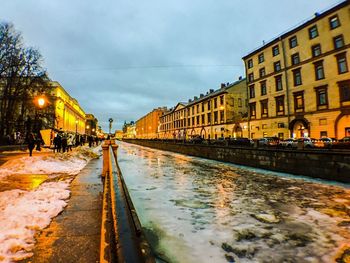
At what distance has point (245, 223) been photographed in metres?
5.21

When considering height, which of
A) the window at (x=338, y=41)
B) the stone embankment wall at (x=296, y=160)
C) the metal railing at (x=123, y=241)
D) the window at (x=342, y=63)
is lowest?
the stone embankment wall at (x=296, y=160)

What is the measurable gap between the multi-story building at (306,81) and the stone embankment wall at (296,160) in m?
13.9

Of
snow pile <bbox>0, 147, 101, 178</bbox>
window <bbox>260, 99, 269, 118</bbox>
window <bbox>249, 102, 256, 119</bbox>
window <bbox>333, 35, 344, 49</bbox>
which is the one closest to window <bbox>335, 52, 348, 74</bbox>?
window <bbox>333, 35, 344, 49</bbox>

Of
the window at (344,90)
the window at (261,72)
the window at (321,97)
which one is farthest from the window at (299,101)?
the window at (261,72)

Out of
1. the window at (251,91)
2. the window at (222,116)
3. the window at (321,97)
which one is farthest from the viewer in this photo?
the window at (222,116)

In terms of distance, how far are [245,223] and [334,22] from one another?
31628 millimetres

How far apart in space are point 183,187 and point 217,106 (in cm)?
4227

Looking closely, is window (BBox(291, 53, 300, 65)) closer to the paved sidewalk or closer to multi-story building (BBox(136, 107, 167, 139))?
the paved sidewalk

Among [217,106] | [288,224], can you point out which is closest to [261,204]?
[288,224]

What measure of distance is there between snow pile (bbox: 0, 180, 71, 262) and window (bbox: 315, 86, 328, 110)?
30143mm

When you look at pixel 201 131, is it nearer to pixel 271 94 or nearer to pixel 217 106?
pixel 217 106

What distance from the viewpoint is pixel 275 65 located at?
3519 cm

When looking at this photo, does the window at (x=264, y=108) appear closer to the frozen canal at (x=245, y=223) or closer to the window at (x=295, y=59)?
the window at (x=295, y=59)

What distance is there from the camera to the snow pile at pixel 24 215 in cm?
285
